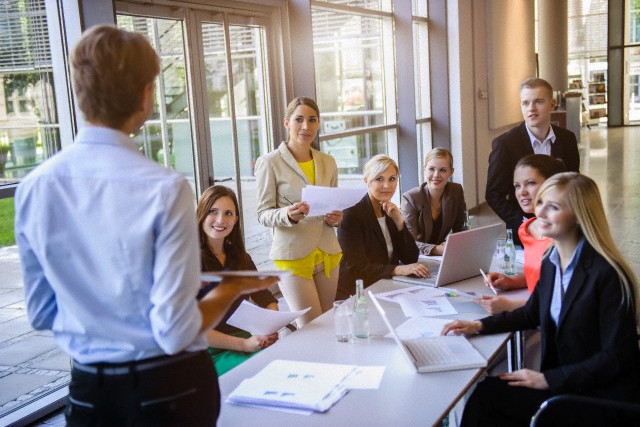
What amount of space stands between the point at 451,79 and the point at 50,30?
19.6ft

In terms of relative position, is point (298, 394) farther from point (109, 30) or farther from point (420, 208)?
point (420, 208)

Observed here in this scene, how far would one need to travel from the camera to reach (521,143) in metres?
4.28

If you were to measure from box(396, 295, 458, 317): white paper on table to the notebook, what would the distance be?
0.35m

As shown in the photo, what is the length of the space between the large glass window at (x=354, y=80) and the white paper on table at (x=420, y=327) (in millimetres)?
3457

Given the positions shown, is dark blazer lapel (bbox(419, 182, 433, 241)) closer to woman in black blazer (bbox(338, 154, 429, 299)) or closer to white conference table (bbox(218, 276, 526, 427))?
woman in black blazer (bbox(338, 154, 429, 299))

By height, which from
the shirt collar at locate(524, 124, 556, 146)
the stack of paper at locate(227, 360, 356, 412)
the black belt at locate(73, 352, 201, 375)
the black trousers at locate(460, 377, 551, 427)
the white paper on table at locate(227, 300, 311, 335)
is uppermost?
the shirt collar at locate(524, 124, 556, 146)

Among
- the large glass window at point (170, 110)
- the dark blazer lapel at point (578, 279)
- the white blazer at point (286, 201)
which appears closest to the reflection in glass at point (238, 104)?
the large glass window at point (170, 110)

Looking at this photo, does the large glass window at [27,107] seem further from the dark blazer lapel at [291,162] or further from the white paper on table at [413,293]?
the white paper on table at [413,293]

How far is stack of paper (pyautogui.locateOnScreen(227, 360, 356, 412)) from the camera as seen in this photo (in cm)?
198

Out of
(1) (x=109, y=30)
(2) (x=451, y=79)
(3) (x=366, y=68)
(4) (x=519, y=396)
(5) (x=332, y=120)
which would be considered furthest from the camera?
(2) (x=451, y=79)

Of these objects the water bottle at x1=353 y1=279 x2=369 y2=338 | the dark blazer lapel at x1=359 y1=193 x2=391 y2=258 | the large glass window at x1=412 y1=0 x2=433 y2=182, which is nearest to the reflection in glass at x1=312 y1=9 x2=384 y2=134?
the large glass window at x1=412 y1=0 x2=433 y2=182

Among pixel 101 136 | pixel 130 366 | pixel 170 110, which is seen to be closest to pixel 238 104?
pixel 170 110

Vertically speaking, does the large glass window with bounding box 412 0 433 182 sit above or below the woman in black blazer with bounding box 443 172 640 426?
above

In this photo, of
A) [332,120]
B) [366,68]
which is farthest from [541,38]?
[332,120]
